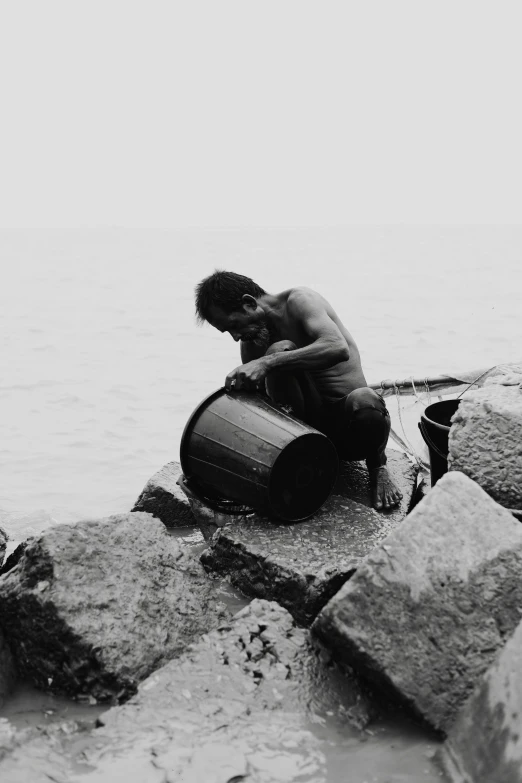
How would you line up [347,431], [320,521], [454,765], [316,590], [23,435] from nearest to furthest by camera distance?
[454,765] < [316,590] < [320,521] < [347,431] < [23,435]

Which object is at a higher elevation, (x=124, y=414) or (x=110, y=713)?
(x=110, y=713)

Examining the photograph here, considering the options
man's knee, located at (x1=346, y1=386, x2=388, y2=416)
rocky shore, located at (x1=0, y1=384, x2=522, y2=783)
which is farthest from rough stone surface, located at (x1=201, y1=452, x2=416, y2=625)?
man's knee, located at (x1=346, y1=386, x2=388, y2=416)

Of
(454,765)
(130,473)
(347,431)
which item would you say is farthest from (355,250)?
(454,765)

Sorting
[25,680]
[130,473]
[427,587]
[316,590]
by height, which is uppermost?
[427,587]

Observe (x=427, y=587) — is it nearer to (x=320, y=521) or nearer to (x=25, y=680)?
(x=320, y=521)

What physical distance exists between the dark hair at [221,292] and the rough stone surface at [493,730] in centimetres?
223

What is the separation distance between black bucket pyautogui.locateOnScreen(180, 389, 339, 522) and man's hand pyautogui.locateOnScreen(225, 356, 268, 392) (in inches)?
1.8

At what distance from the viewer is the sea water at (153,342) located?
6312 mm

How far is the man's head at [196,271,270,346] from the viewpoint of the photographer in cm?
354

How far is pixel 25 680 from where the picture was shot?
95.0 inches

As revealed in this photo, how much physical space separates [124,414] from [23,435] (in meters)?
1.36

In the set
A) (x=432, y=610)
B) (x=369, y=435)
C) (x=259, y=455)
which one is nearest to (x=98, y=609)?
(x=259, y=455)

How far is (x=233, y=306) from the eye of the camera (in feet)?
11.7

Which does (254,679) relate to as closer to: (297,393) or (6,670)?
(6,670)
